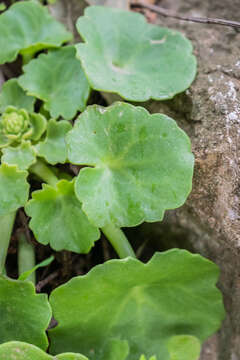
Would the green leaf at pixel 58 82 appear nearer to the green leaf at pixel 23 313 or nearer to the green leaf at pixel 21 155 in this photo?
the green leaf at pixel 21 155

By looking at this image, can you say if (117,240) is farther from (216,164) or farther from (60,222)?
(216,164)

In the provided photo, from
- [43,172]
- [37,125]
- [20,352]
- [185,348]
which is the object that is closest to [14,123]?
[37,125]

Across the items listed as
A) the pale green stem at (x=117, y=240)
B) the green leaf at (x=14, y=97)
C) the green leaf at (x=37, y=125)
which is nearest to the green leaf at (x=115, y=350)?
the pale green stem at (x=117, y=240)

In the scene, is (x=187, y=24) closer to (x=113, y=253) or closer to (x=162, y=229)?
(x=162, y=229)

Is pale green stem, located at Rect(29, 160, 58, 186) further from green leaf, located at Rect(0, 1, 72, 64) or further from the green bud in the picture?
green leaf, located at Rect(0, 1, 72, 64)

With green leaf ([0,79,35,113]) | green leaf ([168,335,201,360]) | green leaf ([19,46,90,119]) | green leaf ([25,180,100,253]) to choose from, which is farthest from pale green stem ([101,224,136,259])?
green leaf ([0,79,35,113])

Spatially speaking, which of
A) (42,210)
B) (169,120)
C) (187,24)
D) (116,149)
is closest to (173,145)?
(169,120)
